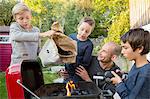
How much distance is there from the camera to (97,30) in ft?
28.1

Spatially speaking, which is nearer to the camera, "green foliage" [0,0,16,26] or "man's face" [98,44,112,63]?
"man's face" [98,44,112,63]

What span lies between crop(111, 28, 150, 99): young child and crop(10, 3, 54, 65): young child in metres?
0.61

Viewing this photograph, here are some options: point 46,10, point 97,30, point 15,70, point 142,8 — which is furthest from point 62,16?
point 15,70

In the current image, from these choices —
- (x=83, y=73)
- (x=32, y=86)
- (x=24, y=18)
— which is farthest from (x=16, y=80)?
(x=83, y=73)

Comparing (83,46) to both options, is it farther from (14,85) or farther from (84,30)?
(14,85)

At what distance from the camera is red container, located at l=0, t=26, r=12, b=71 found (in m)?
7.41

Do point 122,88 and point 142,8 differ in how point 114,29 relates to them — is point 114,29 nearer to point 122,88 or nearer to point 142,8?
point 142,8

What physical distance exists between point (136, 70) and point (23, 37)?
0.79 metres

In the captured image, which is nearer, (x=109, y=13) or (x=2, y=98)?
(x=2, y=98)

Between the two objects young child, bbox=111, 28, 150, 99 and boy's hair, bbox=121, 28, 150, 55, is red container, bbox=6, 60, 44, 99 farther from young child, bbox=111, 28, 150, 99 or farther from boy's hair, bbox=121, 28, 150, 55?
boy's hair, bbox=121, 28, 150, 55

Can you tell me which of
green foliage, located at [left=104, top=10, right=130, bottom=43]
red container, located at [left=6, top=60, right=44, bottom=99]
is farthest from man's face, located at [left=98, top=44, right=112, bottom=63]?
green foliage, located at [left=104, top=10, right=130, bottom=43]

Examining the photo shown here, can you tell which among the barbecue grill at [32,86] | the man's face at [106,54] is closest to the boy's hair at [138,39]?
the barbecue grill at [32,86]

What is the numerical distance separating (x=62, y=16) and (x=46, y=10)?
47 centimetres

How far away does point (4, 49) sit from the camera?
25.5 feet
